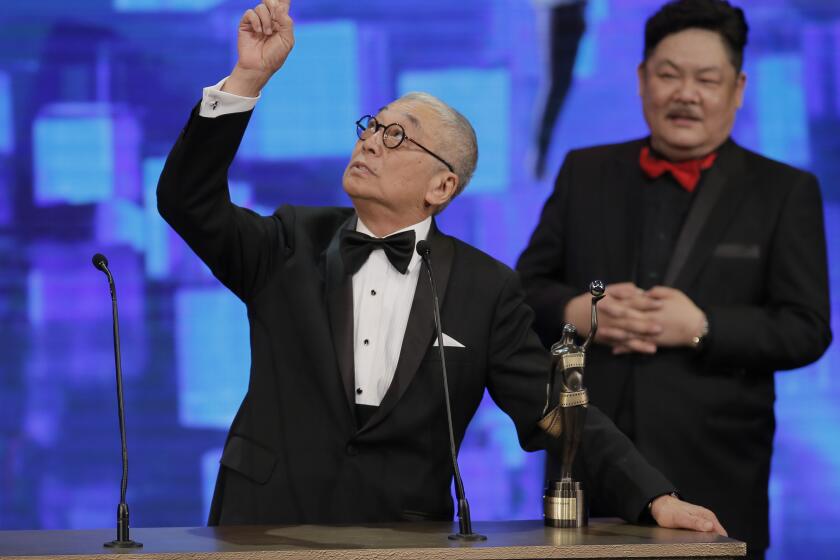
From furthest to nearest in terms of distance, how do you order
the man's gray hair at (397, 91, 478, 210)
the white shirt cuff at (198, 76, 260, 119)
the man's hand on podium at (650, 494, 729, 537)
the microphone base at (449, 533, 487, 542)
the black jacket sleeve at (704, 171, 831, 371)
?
the black jacket sleeve at (704, 171, 831, 371)
the man's gray hair at (397, 91, 478, 210)
the white shirt cuff at (198, 76, 260, 119)
the man's hand on podium at (650, 494, 729, 537)
the microphone base at (449, 533, 487, 542)

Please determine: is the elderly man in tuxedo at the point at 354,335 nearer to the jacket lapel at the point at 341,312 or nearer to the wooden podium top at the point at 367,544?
the jacket lapel at the point at 341,312

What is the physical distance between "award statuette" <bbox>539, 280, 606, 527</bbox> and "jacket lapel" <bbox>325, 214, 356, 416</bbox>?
1.45 ft

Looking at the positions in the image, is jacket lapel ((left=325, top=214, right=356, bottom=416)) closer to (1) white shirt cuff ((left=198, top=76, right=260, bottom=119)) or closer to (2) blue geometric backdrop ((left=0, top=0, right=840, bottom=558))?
(1) white shirt cuff ((left=198, top=76, right=260, bottom=119))

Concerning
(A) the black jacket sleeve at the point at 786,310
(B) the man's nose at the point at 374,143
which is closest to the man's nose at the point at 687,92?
(A) the black jacket sleeve at the point at 786,310

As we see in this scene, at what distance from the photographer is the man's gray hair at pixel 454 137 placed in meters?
3.05

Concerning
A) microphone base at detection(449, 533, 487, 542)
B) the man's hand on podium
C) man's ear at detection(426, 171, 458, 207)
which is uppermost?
man's ear at detection(426, 171, 458, 207)

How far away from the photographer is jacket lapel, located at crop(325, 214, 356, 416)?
110 inches

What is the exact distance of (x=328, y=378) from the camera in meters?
2.77

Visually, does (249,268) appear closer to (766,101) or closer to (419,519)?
(419,519)

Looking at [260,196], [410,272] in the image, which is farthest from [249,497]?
[260,196]

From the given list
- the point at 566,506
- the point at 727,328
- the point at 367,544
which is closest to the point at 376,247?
the point at 566,506

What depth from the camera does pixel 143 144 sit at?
173 inches

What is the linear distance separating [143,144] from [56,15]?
20.0 inches

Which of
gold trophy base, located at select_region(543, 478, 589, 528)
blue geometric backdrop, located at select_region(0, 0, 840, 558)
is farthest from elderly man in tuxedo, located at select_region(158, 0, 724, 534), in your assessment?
blue geometric backdrop, located at select_region(0, 0, 840, 558)
